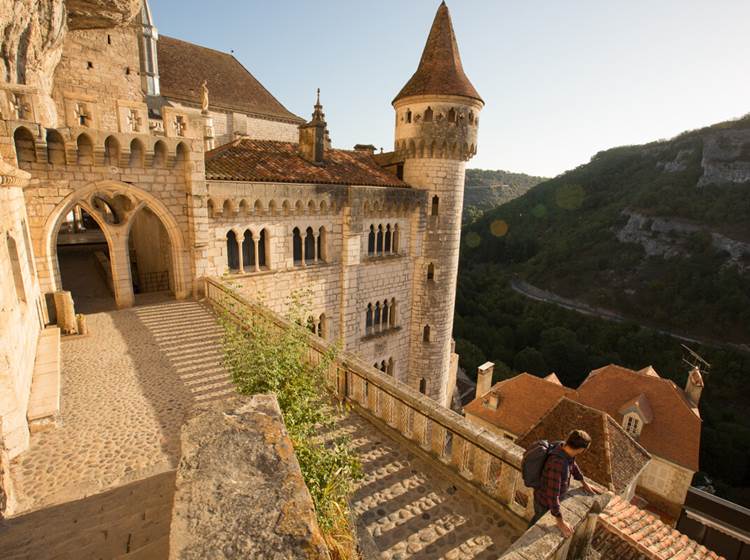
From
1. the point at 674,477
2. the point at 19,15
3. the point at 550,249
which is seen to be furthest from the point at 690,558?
the point at 550,249

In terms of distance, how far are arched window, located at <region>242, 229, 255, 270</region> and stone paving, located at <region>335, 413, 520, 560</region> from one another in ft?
30.9

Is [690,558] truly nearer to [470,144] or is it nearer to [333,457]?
[333,457]

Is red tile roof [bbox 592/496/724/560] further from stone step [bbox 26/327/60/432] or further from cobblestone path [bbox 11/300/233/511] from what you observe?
stone step [bbox 26/327/60/432]

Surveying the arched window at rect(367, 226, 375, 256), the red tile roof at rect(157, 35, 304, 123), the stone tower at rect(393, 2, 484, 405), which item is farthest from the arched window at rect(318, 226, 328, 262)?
the red tile roof at rect(157, 35, 304, 123)

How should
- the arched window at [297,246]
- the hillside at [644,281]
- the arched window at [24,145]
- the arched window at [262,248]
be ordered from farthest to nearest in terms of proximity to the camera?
1. the hillside at [644,281]
2. the arched window at [297,246]
3. the arched window at [262,248]
4. the arched window at [24,145]

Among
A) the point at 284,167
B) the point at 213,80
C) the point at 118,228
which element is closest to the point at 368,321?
the point at 284,167

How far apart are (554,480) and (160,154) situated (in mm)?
11629

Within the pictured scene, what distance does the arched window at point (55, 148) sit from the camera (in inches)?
349

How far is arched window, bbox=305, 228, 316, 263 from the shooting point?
1495 cm

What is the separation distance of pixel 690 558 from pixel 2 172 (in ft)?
43.5

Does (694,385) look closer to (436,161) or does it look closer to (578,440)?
(436,161)

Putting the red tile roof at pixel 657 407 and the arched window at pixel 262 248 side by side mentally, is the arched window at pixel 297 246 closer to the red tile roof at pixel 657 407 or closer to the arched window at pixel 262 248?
the arched window at pixel 262 248

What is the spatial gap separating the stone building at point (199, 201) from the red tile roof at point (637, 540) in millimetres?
6430

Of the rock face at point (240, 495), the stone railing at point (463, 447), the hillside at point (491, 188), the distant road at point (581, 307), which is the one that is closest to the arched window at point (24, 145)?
the stone railing at point (463, 447)
